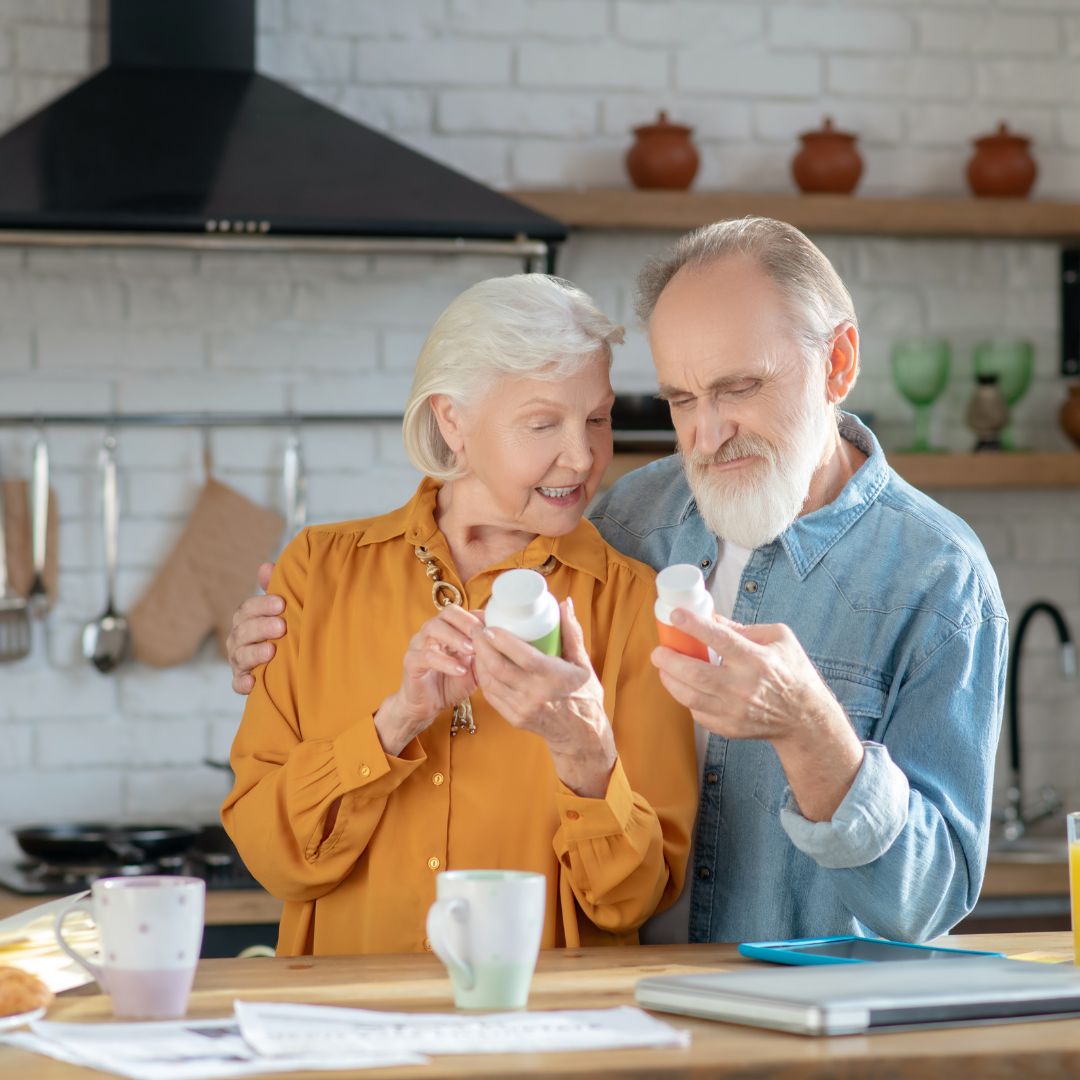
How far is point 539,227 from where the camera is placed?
3.14 meters

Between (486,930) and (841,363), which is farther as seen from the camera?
(841,363)

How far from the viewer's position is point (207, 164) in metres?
3.11

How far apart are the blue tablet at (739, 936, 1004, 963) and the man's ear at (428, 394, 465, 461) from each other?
71 centimetres

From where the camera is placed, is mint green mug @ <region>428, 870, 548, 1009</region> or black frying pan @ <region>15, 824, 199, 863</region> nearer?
mint green mug @ <region>428, 870, 548, 1009</region>

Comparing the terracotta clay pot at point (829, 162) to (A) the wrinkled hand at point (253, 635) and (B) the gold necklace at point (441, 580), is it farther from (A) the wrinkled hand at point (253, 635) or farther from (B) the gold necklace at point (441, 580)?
(A) the wrinkled hand at point (253, 635)

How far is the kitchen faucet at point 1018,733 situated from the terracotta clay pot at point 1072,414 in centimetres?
38

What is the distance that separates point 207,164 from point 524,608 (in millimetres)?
1890

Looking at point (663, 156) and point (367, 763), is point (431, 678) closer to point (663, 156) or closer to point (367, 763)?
point (367, 763)

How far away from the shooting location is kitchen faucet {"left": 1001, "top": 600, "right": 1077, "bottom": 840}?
364 centimetres

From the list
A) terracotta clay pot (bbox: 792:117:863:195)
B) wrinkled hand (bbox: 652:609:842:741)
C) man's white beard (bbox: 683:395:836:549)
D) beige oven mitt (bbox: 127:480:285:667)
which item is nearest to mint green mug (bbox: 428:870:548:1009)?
wrinkled hand (bbox: 652:609:842:741)

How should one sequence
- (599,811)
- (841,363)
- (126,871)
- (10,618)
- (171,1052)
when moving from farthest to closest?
(10,618)
(126,871)
(841,363)
(599,811)
(171,1052)

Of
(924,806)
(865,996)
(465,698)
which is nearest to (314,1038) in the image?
(865,996)


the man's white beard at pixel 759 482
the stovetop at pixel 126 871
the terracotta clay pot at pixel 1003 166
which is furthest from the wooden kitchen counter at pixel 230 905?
the terracotta clay pot at pixel 1003 166

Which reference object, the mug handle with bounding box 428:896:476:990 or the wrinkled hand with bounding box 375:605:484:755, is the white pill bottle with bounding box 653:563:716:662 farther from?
the mug handle with bounding box 428:896:476:990
